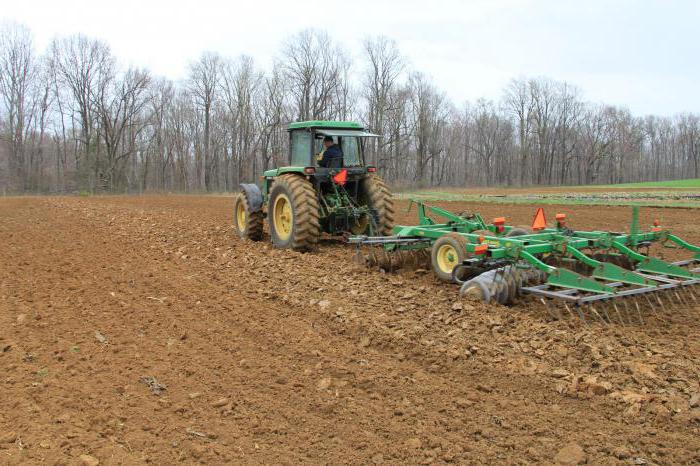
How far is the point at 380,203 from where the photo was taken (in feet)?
30.7

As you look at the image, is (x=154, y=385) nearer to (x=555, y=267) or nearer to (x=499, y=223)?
(x=555, y=267)

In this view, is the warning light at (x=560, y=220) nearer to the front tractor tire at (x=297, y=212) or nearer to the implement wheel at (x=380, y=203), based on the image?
the implement wheel at (x=380, y=203)

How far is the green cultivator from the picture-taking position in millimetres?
5301

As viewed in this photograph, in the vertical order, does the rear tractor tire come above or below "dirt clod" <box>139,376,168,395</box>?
above

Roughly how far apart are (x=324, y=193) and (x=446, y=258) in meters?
3.66

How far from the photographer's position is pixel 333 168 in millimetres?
9297

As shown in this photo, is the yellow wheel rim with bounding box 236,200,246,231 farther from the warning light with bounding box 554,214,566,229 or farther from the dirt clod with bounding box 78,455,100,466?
the dirt clod with bounding box 78,455,100,466

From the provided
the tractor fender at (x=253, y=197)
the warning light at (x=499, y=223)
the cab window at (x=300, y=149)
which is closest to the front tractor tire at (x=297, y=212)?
the cab window at (x=300, y=149)

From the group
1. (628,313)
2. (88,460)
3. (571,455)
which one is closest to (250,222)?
(628,313)

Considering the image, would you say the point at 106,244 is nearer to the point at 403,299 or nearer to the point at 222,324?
the point at 222,324

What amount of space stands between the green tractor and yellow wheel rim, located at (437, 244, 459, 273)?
7.77 feet

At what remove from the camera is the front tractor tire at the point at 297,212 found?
860 centimetres

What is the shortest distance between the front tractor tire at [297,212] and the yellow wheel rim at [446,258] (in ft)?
8.52

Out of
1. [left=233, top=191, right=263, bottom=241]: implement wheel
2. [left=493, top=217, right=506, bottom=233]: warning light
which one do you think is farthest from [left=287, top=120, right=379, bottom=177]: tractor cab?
[left=493, top=217, right=506, bottom=233]: warning light
